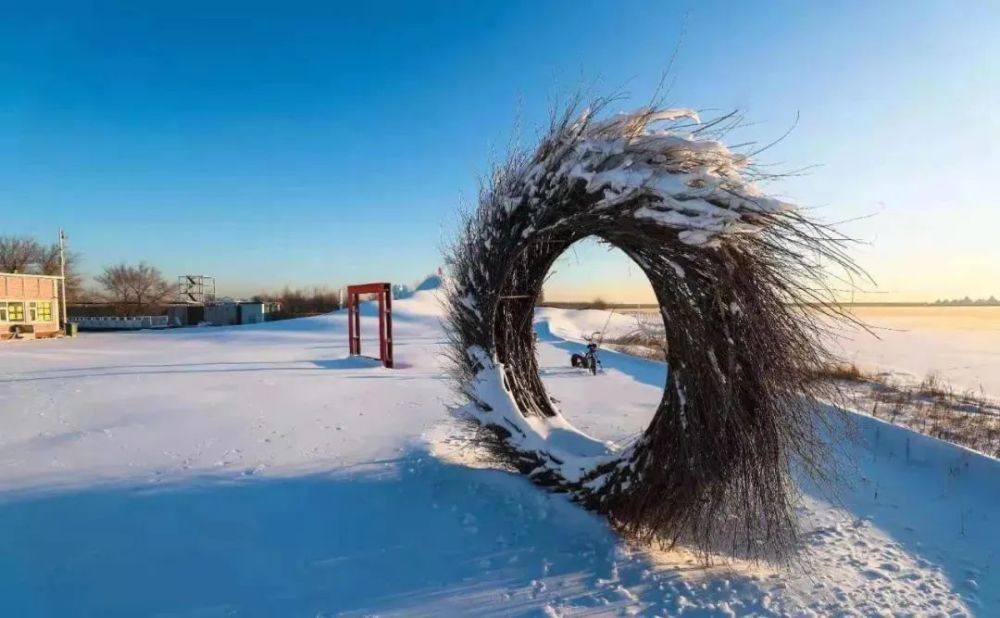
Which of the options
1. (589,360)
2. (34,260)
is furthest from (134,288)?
(589,360)

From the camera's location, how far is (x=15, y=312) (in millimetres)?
22766

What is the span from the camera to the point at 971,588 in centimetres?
314

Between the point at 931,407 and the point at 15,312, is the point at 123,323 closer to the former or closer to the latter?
the point at 15,312

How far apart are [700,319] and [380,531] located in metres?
2.42

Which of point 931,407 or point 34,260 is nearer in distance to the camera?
point 931,407

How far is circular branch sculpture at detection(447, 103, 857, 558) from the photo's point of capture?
275cm

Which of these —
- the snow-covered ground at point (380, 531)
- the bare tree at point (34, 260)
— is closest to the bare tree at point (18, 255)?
the bare tree at point (34, 260)

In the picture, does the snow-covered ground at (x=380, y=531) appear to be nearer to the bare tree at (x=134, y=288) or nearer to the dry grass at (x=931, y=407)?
the dry grass at (x=931, y=407)

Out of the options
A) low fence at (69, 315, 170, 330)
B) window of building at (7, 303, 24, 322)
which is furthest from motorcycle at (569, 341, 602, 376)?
low fence at (69, 315, 170, 330)

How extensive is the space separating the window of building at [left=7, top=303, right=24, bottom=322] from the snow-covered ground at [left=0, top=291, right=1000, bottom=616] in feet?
70.6

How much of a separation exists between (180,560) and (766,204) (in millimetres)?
3790

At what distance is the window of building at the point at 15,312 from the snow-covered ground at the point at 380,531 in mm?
21528

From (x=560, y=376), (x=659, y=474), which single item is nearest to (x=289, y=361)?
(x=560, y=376)

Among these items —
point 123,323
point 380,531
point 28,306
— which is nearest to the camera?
point 380,531
